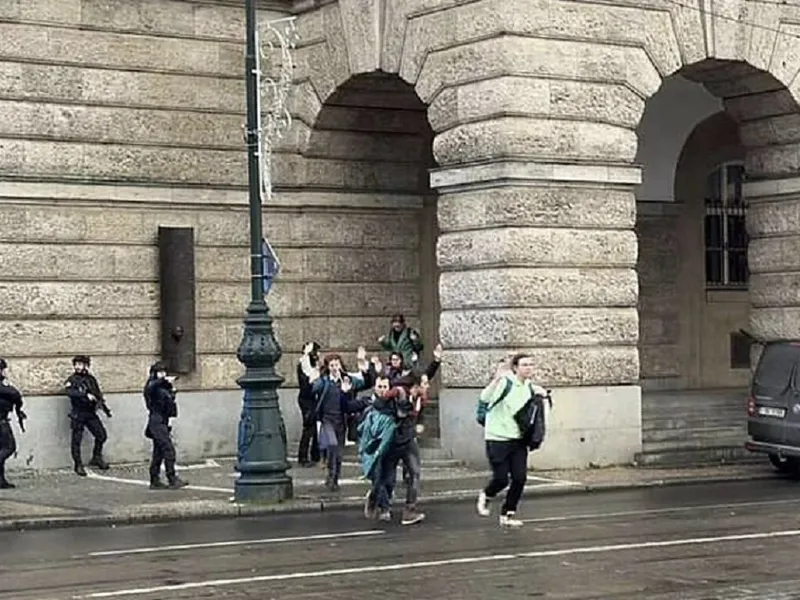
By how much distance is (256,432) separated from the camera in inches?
759

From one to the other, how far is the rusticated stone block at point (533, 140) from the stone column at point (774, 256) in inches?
139

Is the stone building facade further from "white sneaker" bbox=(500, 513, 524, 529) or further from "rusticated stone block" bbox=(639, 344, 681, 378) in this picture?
"white sneaker" bbox=(500, 513, 524, 529)

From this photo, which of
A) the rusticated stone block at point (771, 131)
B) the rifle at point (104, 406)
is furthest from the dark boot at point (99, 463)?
the rusticated stone block at point (771, 131)

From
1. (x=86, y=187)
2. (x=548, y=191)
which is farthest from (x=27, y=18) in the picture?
(x=548, y=191)

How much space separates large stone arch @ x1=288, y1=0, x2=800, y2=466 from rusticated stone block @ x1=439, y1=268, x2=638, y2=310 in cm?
2

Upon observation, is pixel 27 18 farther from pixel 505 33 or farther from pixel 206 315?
→ pixel 505 33

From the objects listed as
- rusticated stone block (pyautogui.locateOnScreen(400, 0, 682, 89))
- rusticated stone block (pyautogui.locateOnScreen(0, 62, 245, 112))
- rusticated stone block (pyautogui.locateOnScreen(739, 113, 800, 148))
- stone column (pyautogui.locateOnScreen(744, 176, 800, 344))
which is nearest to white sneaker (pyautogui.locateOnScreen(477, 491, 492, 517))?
rusticated stone block (pyautogui.locateOnScreen(400, 0, 682, 89))

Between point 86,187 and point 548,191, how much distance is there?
22.8ft

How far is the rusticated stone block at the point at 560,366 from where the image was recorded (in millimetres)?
22469

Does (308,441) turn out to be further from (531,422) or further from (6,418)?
(531,422)

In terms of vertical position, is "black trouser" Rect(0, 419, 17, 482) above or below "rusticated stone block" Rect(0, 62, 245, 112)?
below

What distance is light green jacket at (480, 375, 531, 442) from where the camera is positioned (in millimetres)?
16703

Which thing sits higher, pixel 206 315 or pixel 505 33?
pixel 505 33

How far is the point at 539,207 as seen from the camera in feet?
73.9
